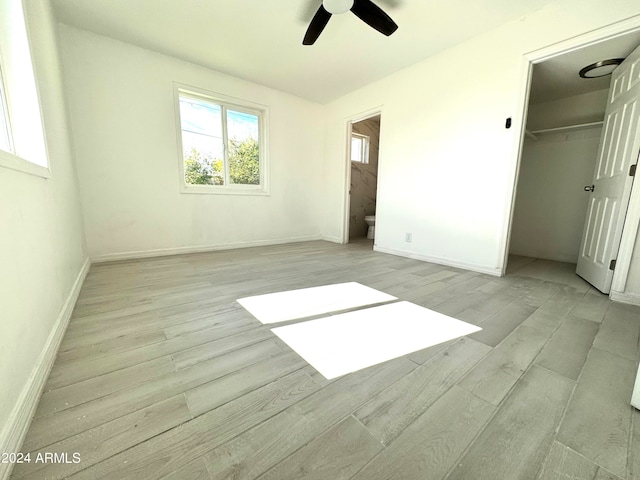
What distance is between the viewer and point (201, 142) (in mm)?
3443

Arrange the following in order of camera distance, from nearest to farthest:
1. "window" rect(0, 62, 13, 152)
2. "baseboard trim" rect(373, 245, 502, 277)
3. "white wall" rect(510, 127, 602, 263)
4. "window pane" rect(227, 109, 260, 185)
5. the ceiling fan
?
"window" rect(0, 62, 13, 152), the ceiling fan, "baseboard trim" rect(373, 245, 502, 277), "white wall" rect(510, 127, 602, 263), "window pane" rect(227, 109, 260, 185)

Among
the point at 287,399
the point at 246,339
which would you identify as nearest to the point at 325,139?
the point at 246,339

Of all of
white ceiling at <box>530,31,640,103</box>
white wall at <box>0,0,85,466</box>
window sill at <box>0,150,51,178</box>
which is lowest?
white wall at <box>0,0,85,466</box>

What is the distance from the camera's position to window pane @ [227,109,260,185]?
3688mm

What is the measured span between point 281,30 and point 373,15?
988mm

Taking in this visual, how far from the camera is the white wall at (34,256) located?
78 cm

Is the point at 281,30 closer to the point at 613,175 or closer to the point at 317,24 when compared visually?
the point at 317,24

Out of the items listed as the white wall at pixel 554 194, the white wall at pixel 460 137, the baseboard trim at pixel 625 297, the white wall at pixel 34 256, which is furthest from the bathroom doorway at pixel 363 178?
the white wall at pixel 34 256

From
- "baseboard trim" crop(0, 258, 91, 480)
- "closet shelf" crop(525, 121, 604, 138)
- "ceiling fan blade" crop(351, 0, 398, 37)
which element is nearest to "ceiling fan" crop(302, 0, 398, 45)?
"ceiling fan blade" crop(351, 0, 398, 37)

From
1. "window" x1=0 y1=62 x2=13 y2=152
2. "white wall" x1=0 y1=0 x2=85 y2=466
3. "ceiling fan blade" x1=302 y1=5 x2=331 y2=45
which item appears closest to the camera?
"white wall" x1=0 y1=0 x2=85 y2=466

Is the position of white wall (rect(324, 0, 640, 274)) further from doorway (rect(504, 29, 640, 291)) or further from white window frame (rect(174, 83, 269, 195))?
white window frame (rect(174, 83, 269, 195))

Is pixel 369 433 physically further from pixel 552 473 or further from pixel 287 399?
pixel 552 473

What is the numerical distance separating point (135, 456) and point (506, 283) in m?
2.82

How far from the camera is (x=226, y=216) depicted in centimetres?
370
